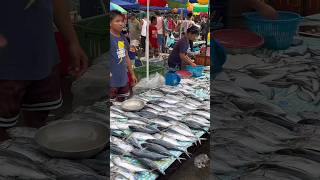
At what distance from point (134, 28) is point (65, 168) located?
426 centimetres

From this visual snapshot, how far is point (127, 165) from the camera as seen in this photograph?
270 centimetres

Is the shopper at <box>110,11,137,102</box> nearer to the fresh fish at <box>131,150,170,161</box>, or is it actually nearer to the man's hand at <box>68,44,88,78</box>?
the fresh fish at <box>131,150,170,161</box>

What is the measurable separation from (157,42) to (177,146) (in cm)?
338

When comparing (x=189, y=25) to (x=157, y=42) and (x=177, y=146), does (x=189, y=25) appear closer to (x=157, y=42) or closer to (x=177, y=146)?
(x=157, y=42)

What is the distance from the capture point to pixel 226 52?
1.77 meters

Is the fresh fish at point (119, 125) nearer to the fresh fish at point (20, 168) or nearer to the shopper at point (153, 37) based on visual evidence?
the fresh fish at point (20, 168)

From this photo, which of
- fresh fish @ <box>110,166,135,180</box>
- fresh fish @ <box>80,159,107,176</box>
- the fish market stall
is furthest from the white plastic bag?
fresh fish @ <box>80,159,107,176</box>

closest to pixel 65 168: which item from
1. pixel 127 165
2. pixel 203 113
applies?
pixel 127 165

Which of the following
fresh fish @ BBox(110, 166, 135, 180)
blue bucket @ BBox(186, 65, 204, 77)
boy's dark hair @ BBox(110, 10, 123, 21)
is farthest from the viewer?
blue bucket @ BBox(186, 65, 204, 77)

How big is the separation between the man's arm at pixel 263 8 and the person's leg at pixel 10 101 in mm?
1107

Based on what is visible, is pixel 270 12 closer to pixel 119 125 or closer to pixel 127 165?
pixel 127 165

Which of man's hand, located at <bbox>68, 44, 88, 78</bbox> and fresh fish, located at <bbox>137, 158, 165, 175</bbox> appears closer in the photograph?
man's hand, located at <bbox>68, 44, 88, 78</bbox>

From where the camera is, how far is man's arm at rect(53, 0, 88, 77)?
1.73m

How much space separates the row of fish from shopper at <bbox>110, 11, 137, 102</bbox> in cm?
218
